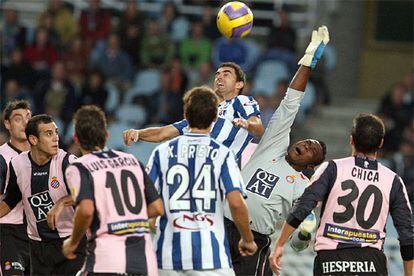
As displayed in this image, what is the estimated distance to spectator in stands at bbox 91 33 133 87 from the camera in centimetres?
1867

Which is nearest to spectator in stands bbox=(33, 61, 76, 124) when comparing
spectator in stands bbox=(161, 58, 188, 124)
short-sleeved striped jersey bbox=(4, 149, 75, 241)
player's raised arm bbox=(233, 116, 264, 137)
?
spectator in stands bbox=(161, 58, 188, 124)

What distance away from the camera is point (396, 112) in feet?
56.7

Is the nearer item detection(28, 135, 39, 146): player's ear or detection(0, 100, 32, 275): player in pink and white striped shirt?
detection(28, 135, 39, 146): player's ear

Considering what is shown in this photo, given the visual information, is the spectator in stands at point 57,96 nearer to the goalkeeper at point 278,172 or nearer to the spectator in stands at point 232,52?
the spectator in stands at point 232,52

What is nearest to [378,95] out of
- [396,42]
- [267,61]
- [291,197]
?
[396,42]

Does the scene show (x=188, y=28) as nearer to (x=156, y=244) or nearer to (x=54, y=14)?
(x=54, y=14)

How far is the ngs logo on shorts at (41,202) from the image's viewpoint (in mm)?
8352

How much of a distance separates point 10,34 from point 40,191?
38.0 ft

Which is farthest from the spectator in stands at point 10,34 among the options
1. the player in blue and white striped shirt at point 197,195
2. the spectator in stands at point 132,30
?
the player in blue and white striped shirt at point 197,195

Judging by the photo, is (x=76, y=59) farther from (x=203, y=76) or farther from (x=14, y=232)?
(x=14, y=232)

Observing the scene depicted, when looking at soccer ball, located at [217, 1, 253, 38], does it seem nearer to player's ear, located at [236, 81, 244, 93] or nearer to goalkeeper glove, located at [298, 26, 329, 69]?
player's ear, located at [236, 81, 244, 93]

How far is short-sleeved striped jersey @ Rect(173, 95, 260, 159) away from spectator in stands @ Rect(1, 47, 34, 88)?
10.1m

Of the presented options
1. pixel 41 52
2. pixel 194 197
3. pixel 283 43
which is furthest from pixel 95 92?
pixel 194 197

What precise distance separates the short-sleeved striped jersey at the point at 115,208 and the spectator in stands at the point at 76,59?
12.5 m
